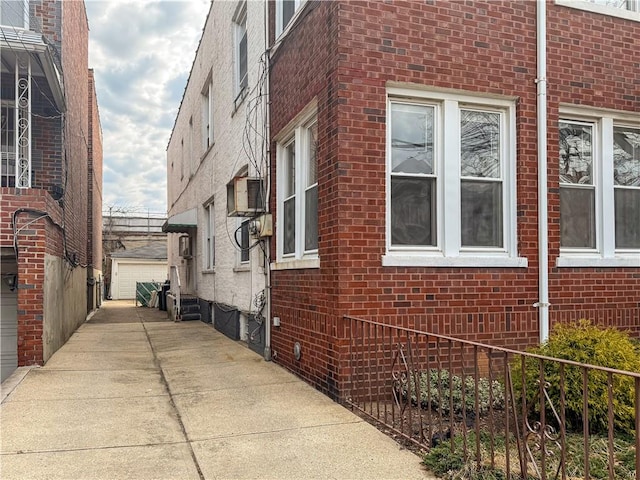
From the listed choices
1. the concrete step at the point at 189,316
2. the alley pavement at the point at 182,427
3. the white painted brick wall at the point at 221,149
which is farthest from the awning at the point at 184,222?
the alley pavement at the point at 182,427

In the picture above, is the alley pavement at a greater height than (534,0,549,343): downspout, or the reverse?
(534,0,549,343): downspout

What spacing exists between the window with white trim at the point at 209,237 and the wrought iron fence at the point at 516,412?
8773 millimetres

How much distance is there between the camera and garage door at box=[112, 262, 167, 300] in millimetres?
31094

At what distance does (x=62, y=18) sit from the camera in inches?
369

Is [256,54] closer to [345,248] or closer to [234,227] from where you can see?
[234,227]

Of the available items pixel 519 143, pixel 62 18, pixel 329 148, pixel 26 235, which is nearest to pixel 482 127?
pixel 519 143

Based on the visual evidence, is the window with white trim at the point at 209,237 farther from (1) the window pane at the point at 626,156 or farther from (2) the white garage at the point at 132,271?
(2) the white garage at the point at 132,271

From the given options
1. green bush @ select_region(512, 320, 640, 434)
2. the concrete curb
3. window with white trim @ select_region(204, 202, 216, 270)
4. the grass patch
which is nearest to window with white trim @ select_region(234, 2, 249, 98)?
window with white trim @ select_region(204, 202, 216, 270)

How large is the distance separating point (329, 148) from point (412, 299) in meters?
1.76

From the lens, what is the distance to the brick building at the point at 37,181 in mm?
7023

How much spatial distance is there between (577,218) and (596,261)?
0.54 metres

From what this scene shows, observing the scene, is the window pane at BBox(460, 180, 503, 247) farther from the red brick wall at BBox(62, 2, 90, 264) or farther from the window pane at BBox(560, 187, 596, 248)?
the red brick wall at BBox(62, 2, 90, 264)

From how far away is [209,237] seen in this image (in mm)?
14047

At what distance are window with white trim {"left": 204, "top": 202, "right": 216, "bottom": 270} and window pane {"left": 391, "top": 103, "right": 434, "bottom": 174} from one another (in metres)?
8.40
